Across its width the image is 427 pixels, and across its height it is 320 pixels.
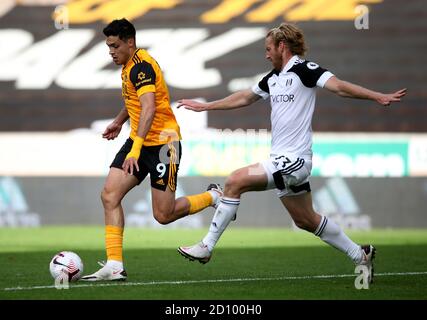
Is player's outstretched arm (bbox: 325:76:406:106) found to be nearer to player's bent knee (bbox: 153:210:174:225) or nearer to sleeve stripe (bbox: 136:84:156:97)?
sleeve stripe (bbox: 136:84:156:97)

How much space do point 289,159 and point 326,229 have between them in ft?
2.21

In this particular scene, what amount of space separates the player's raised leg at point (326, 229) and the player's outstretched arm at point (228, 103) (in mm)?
1024

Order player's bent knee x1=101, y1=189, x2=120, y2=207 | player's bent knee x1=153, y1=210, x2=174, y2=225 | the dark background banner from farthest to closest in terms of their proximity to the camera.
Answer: the dark background banner → player's bent knee x1=153, y1=210, x2=174, y2=225 → player's bent knee x1=101, y1=189, x2=120, y2=207

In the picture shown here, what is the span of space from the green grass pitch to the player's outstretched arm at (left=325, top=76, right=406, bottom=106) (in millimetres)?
1481

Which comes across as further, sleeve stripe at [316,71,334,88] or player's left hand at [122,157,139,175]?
player's left hand at [122,157,139,175]

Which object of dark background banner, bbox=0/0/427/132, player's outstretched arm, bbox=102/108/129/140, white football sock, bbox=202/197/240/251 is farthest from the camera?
dark background banner, bbox=0/0/427/132

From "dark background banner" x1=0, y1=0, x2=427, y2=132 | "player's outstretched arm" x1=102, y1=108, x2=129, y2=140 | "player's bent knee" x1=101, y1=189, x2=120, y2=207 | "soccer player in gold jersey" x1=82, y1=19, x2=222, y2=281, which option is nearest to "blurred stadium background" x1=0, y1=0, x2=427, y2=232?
"dark background banner" x1=0, y1=0, x2=427, y2=132

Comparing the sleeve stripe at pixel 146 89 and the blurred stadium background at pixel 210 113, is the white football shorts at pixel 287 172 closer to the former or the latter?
the sleeve stripe at pixel 146 89

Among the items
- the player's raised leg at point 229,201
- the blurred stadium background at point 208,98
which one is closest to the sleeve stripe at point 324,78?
the player's raised leg at point 229,201

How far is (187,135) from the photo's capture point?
17750mm

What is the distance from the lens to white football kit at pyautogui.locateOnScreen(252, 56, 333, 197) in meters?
8.54

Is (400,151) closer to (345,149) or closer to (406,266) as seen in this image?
(345,149)

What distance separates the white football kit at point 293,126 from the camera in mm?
8539
